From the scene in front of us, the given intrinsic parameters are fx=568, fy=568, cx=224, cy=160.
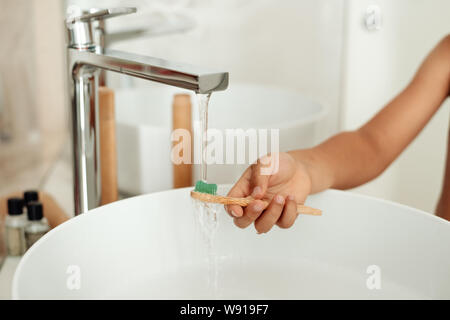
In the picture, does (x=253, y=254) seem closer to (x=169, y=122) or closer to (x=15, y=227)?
(x=15, y=227)

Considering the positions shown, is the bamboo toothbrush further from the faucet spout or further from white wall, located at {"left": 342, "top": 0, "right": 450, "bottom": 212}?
white wall, located at {"left": 342, "top": 0, "right": 450, "bottom": 212}

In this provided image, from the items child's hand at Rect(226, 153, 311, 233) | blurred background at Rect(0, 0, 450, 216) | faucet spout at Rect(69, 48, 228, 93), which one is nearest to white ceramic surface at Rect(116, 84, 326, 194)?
blurred background at Rect(0, 0, 450, 216)

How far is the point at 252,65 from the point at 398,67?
0.37m

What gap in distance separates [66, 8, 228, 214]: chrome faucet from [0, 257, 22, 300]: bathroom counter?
0.38 feet

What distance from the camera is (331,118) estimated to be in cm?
142

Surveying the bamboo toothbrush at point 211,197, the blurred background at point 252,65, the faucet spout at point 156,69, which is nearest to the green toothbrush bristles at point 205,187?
the bamboo toothbrush at point 211,197

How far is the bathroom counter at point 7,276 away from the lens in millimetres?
635

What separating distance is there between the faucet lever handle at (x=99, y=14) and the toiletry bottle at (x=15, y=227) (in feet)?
0.80

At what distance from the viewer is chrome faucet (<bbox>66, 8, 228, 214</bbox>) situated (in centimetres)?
52

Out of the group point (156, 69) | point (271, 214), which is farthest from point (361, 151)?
point (156, 69)

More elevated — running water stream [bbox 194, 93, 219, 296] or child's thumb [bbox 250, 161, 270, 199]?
child's thumb [bbox 250, 161, 270, 199]

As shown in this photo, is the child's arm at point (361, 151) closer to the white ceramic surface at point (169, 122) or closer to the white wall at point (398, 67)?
the white ceramic surface at point (169, 122)

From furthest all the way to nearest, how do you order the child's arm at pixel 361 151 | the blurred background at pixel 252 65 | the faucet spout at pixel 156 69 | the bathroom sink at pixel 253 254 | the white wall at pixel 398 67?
the white wall at pixel 398 67 < the blurred background at pixel 252 65 < the child's arm at pixel 361 151 < the bathroom sink at pixel 253 254 < the faucet spout at pixel 156 69

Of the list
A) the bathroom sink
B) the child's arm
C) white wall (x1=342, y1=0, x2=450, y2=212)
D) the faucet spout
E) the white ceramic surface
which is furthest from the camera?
white wall (x1=342, y1=0, x2=450, y2=212)
